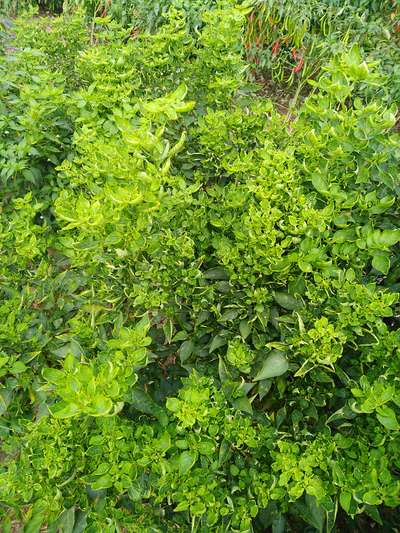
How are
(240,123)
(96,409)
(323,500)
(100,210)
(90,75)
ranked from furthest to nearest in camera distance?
(90,75), (240,123), (100,210), (323,500), (96,409)

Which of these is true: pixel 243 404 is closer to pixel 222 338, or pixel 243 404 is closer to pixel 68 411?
pixel 222 338

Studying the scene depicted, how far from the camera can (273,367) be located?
4.53 ft

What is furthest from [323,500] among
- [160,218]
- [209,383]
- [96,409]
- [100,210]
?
[100,210]

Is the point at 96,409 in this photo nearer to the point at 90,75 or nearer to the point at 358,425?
the point at 358,425

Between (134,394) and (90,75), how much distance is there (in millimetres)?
1692

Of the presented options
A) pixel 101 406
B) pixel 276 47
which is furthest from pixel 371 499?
pixel 276 47

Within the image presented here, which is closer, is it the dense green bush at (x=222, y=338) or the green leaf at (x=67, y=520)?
the dense green bush at (x=222, y=338)

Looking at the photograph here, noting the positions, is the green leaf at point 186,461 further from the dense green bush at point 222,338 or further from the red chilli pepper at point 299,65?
the red chilli pepper at point 299,65

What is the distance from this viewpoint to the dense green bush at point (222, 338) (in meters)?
1.25

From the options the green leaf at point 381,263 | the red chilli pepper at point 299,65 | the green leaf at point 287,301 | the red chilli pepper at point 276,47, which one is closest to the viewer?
the green leaf at point 381,263

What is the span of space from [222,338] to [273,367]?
0.24 metres

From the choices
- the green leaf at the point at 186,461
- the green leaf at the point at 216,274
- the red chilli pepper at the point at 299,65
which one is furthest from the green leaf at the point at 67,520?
the red chilli pepper at the point at 299,65

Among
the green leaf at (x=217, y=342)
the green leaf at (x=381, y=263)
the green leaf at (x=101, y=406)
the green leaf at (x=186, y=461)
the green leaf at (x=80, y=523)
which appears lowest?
the green leaf at (x=80, y=523)

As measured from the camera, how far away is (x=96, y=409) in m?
1.08
